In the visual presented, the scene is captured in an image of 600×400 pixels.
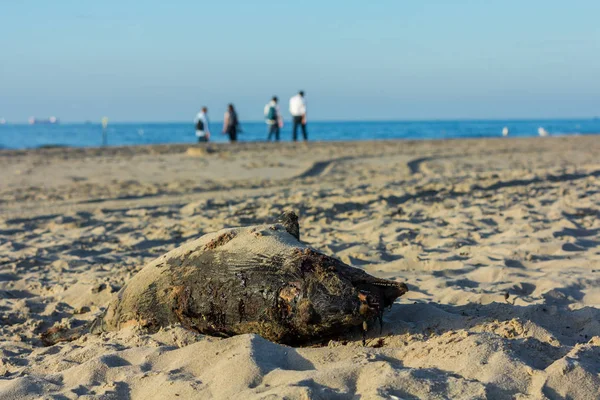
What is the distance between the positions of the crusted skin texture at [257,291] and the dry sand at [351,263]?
0.42 feet

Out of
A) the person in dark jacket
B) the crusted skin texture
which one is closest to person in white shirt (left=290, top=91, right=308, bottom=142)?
the person in dark jacket

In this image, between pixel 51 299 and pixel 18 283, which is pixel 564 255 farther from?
pixel 18 283

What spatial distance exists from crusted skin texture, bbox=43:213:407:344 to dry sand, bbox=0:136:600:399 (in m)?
0.13

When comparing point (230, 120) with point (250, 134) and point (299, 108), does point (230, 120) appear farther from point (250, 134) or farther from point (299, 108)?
point (250, 134)

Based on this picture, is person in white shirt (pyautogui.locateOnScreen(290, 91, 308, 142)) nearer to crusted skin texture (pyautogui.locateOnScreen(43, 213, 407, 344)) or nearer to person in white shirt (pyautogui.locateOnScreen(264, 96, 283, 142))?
person in white shirt (pyautogui.locateOnScreen(264, 96, 283, 142))

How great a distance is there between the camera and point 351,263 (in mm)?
5422

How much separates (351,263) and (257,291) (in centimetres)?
209

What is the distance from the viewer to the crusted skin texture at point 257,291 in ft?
10.8

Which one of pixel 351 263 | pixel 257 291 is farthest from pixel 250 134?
pixel 257 291

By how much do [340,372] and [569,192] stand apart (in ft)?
23.4

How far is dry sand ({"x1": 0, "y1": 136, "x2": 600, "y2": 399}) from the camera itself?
9.51 ft

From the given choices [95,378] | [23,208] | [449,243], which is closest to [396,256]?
[449,243]

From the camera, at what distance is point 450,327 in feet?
11.5

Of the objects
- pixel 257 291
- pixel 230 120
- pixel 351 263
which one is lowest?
pixel 351 263
